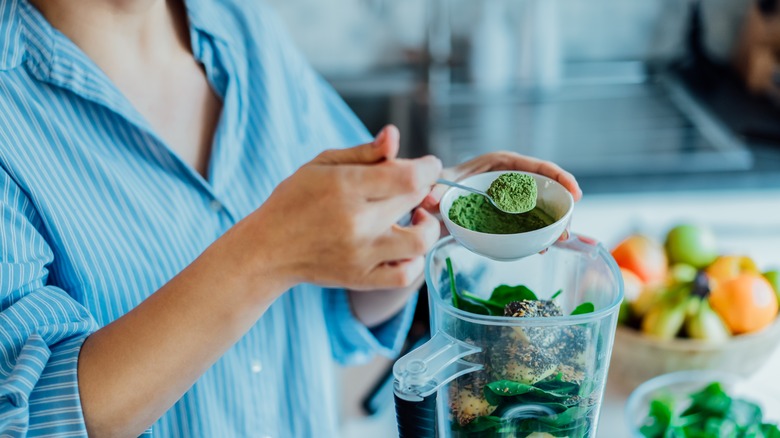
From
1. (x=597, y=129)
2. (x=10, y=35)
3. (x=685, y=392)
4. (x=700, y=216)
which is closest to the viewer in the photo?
(x=10, y=35)

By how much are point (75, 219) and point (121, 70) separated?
21cm

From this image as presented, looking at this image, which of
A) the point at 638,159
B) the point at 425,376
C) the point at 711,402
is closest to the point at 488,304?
the point at 425,376

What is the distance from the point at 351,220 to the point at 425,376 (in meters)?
0.14

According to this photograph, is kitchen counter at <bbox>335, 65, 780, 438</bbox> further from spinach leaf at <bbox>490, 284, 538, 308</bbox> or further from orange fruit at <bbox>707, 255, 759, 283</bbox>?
spinach leaf at <bbox>490, 284, 538, 308</bbox>

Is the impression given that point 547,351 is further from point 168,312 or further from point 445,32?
point 445,32

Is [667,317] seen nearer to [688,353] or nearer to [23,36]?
[688,353]

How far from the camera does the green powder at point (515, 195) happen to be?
26.2 inches

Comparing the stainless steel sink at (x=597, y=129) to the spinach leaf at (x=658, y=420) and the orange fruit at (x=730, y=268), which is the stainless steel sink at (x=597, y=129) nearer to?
the orange fruit at (x=730, y=268)

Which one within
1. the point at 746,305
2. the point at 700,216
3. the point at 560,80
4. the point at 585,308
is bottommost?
the point at 700,216

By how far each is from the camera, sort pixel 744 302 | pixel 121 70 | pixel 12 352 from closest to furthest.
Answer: pixel 12 352 < pixel 121 70 < pixel 744 302

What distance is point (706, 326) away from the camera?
108 centimetres

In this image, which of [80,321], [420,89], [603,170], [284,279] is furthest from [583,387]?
[420,89]

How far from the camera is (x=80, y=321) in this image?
28.3 inches

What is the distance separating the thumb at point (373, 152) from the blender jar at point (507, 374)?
0.12 metres
